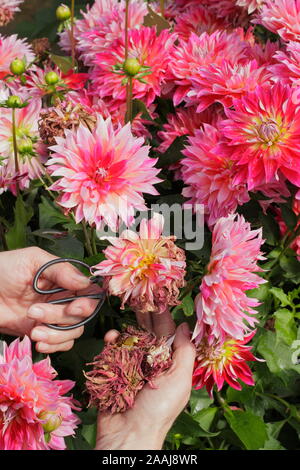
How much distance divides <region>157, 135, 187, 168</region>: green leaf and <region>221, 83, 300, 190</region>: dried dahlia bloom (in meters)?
0.13

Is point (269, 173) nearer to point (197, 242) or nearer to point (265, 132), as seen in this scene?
point (265, 132)

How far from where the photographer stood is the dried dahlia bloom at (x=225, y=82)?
854 mm

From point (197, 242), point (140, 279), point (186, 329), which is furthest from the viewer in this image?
point (197, 242)

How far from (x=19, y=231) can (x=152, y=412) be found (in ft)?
1.11

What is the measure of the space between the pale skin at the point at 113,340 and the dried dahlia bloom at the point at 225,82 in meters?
0.31

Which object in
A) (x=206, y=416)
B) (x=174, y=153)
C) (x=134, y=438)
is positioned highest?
(x=174, y=153)

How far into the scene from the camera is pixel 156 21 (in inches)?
40.6

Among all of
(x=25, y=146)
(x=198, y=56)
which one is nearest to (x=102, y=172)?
(x=25, y=146)

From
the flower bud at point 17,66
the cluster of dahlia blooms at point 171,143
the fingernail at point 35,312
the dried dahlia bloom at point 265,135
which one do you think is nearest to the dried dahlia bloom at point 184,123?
the cluster of dahlia blooms at point 171,143

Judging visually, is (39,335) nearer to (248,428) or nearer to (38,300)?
(38,300)

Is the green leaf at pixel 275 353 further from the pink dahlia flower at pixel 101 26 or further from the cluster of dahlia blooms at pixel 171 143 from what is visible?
the pink dahlia flower at pixel 101 26

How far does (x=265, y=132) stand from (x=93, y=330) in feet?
1.23
